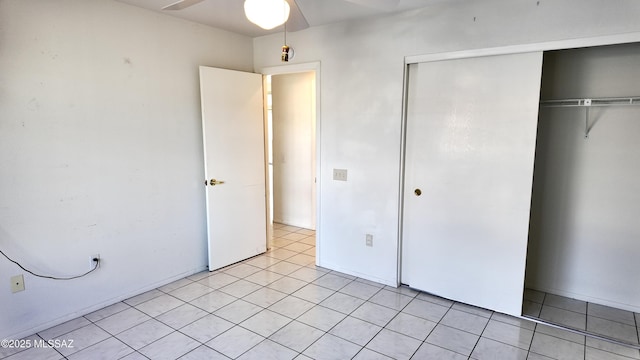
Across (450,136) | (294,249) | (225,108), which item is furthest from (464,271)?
(225,108)

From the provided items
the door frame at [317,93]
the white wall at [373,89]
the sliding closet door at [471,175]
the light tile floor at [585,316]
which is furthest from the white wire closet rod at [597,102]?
the door frame at [317,93]

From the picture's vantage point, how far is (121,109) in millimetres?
2896

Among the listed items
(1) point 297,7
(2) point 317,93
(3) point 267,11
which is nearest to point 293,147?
(2) point 317,93

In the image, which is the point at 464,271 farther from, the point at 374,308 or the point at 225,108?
the point at 225,108

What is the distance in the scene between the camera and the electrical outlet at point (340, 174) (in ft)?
11.5

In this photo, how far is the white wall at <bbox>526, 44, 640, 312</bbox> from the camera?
2.72m

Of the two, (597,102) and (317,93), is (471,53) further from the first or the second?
(317,93)

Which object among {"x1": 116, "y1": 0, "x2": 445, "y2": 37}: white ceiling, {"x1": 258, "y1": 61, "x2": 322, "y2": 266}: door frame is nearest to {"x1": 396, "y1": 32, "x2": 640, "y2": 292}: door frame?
{"x1": 116, "y1": 0, "x2": 445, "y2": 37}: white ceiling

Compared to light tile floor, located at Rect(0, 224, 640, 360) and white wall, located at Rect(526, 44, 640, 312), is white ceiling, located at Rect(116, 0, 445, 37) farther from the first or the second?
light tile floor, located at Rect(0, 224, 640, 360)

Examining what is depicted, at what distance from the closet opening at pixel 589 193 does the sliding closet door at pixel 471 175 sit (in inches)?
19.9

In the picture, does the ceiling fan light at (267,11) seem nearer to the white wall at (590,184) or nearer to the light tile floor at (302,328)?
the light tile floor at (302,328)

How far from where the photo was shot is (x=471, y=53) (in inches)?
107

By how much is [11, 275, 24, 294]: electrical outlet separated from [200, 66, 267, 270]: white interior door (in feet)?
4.83

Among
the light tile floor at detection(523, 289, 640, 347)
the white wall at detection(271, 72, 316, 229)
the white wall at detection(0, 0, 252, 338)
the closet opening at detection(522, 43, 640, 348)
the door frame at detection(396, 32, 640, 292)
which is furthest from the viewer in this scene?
the white wall at detection(271, 72, 316, 229)
